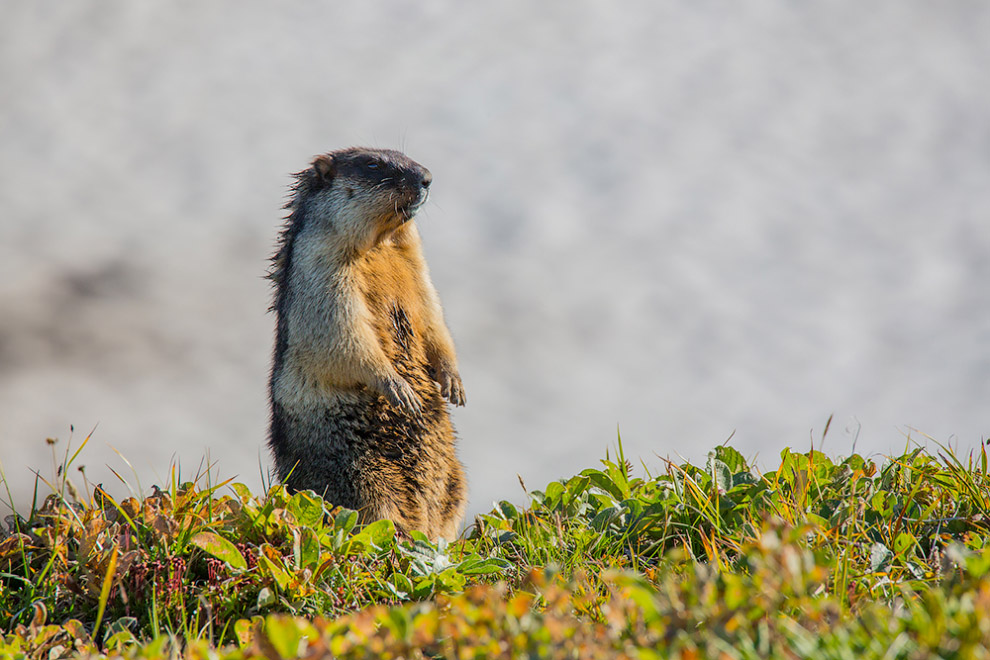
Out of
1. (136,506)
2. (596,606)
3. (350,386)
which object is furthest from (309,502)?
(596,606)

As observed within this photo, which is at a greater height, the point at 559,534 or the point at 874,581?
the point at 559,534

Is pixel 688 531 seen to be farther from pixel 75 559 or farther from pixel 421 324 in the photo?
pixel 75 559

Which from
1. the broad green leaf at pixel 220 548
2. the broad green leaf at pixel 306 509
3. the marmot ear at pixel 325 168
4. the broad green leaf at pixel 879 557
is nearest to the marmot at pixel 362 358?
the marmot ear at pixel 325 168

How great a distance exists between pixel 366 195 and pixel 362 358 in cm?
116

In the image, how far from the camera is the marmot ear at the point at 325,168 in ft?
20.1

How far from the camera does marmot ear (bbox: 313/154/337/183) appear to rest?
612 cm

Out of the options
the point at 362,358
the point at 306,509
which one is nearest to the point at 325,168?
the point at 362,358

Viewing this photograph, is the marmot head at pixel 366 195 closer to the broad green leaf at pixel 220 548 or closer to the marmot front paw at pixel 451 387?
the marmot front paw at pixel 451 387

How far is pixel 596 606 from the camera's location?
3.65 metres

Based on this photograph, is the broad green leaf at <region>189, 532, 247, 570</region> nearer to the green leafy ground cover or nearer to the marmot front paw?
the green leafy ground cover

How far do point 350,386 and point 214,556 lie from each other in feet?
5.70

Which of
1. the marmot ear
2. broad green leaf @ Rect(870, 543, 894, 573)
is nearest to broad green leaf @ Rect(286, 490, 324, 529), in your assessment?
the marmot ear

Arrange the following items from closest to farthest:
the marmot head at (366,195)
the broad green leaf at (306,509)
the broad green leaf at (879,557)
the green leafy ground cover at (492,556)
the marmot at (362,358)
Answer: the green leafy ground cover at (492,556), the broad green leaf at (879,557), the broad green leaf at (306,509), the marmot at (362,358), the marmot head at (366,195)

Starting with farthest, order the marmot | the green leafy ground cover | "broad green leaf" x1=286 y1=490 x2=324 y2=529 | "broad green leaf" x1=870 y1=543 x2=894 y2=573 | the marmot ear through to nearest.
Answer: the marmot ear
the marmot
"broad green leaf" x1=286 y1=490 x2=324 y2=529
"broad green leaf" x1=870 y1=543 x2=894 y2=573
the green leafy ground cover
